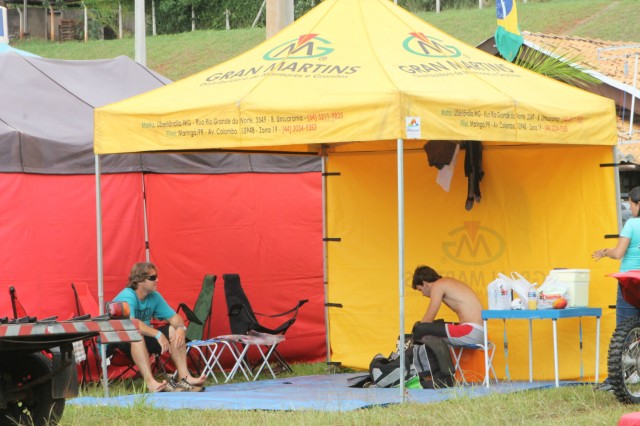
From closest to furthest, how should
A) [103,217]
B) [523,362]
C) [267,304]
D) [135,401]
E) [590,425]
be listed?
[590,425], [135,401], [523,362], [103,217], [267,304]

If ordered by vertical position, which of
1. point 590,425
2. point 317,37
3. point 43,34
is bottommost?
point 590,425

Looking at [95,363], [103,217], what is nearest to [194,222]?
[103,217]

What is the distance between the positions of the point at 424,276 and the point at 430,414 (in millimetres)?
2324

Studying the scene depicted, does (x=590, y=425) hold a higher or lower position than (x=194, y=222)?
lower

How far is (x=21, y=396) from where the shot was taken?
7.23 m

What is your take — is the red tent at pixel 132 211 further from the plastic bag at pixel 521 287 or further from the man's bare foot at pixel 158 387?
the plastic bag at pixel 521 287

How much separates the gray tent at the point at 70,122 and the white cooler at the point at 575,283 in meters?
3.29

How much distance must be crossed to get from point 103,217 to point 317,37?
2553 millimetres

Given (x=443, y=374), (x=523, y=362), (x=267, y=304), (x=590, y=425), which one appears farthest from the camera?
(x=267, y=304)

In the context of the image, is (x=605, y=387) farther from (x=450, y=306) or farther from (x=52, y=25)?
(x=52, y=25)

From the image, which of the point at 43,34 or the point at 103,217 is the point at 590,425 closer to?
the point at 103,217

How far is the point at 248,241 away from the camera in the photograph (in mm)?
11633

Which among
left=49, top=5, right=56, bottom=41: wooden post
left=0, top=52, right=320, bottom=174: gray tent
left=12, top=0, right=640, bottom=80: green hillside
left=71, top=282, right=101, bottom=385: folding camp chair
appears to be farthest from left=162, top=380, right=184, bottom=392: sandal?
left=49, top=5, right=56, bottom=41: wooden post

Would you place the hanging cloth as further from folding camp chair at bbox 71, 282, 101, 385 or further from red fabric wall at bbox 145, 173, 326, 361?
folding camp chair at bbox 71, 282, 101, 385
